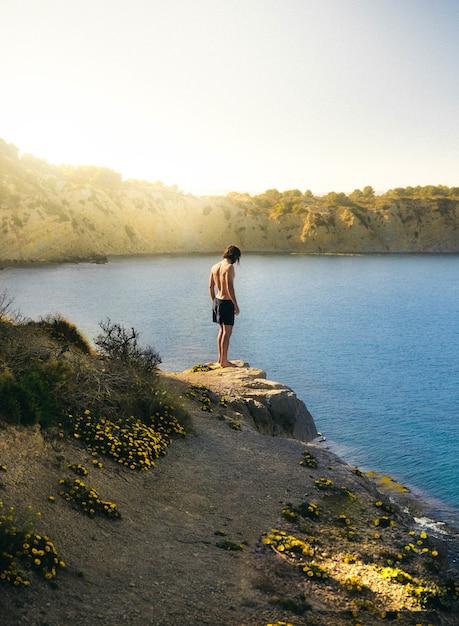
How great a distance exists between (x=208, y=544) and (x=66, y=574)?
7.83 feet

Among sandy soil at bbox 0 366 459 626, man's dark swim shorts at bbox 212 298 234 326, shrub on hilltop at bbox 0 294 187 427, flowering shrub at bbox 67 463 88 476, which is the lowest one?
sandy soil at bbox 0 366 459 626

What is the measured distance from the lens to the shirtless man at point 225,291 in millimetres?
15570

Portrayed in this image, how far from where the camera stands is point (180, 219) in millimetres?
106562

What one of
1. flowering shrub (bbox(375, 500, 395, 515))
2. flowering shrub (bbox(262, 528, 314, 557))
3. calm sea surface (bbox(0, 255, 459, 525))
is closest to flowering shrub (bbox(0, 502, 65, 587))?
flowering shrub (bbox(262, 528, 314, 557))

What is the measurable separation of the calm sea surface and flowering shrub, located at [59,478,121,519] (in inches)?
335

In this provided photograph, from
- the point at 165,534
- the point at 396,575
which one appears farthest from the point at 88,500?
the point at 396,575

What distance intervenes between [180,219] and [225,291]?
304 feet

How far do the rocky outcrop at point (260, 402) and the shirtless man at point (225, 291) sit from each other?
44.8 inches

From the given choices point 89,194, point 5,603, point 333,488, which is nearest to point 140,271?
point 89,194

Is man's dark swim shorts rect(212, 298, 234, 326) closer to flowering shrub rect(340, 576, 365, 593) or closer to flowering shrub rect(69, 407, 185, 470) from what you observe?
flowering shrub rect(69, 407, 185, 470)

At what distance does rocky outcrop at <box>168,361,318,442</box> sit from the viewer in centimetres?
1564

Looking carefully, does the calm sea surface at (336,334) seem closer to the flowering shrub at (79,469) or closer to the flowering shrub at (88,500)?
the flowering shrub at (88,500)

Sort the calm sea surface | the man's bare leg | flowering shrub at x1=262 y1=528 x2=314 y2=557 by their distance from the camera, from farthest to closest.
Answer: the calm sea surface → the man's bare leg → flowering shrub at x1=262 y1=528 x2=314 y2=557

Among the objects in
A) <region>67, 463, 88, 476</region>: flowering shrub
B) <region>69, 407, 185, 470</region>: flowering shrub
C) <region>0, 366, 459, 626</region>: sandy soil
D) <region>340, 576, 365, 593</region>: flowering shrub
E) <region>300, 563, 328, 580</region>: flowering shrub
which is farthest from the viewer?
<region>69, 407, 185, 470</region>: flowering shrub
